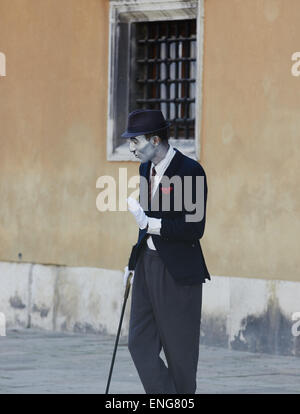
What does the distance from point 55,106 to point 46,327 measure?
89.7 inches

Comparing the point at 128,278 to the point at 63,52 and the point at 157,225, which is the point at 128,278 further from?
the point at 63,52

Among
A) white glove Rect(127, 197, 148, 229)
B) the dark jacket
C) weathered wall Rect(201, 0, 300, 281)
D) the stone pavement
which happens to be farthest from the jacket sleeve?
weathered wall Rect(201, 0, 300, 281)

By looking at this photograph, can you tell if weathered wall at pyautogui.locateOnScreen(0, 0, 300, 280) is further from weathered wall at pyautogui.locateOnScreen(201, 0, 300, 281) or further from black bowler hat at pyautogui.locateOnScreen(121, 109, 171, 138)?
black bowler hat at pyautogui.locateOnScreen(121, 109, 171, 138)

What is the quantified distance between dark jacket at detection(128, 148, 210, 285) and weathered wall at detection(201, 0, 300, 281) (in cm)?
422

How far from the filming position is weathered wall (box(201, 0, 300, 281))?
12.2m

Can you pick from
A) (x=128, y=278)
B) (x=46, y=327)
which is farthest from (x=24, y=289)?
(x=128, y=278)

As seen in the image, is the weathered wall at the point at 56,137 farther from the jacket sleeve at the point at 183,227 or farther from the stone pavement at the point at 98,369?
the jacket sleeve at the point at 183,227

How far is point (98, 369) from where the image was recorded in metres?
11.4

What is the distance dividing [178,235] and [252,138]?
4724 mm

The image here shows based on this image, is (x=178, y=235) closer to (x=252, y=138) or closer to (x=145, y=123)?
(x=145, y=123)

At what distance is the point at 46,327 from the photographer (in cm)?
1434

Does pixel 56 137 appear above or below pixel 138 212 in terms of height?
above

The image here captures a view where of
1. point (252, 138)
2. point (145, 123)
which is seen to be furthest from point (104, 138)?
point (145, 123)

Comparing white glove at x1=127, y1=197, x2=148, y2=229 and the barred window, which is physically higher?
the barred window
